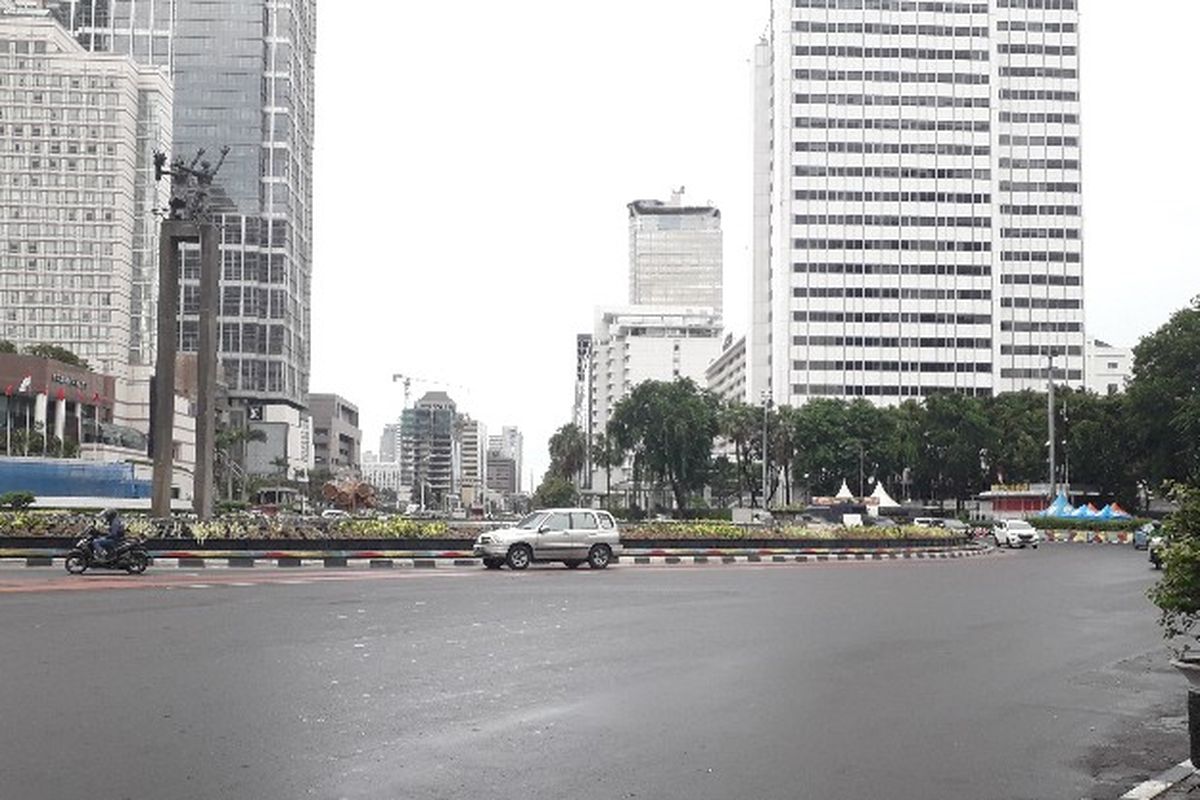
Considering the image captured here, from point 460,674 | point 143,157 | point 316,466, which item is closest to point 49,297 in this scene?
point 143,157

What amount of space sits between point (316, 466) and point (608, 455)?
8897 centimetres

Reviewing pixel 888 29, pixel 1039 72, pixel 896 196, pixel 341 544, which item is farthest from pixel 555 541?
pixel 1039 72

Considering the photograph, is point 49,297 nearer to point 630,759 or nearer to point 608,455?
point 608,455

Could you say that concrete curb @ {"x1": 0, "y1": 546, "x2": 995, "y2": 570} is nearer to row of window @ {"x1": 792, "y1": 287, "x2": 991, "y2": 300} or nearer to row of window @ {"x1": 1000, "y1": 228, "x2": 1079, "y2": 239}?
row of window @ {"x1": 792, "y1": 287, "x2": 991, "y2": 300}

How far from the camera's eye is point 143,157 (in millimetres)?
131375

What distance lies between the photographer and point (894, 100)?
138625 mm

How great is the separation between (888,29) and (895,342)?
3775 centimetres

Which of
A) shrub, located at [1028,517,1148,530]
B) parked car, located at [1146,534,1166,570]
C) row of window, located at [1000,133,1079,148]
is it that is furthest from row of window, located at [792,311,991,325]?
parked car, located at [1146,534,1166,570]

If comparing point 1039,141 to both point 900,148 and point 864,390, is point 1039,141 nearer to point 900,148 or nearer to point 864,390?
point 900,148

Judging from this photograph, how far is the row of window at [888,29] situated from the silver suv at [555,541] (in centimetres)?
11958

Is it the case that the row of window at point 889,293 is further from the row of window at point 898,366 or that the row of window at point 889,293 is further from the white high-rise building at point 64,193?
the white high-rise building at point 64,193

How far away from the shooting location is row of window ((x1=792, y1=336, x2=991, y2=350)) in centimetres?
13500

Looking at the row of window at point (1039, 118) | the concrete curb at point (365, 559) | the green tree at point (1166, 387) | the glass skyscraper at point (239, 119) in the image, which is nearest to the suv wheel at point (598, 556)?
the concrete curb at point (365, 559)

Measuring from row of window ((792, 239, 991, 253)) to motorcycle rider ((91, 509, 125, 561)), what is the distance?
4624 inches
